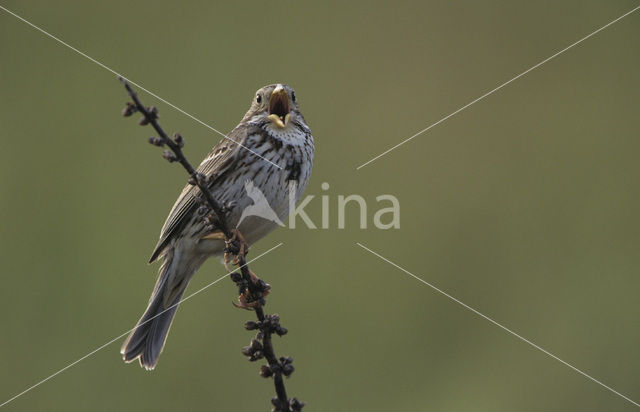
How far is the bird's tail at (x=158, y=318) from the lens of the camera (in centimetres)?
519

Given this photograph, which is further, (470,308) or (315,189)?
(470,308)

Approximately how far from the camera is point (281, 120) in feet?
17.2

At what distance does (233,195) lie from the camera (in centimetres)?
488

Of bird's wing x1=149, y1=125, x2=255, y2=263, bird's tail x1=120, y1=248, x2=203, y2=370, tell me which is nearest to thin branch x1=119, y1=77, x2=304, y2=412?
bird's wing x1=149, y1=125, x2=255, y2=263

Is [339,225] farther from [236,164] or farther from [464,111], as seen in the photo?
[236,164]

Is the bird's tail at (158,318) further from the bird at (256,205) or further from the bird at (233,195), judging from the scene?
the bird at (256,205)

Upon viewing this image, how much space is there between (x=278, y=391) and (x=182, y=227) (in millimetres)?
2097

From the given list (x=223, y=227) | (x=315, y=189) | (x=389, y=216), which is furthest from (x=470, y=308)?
(x=223, y=227)

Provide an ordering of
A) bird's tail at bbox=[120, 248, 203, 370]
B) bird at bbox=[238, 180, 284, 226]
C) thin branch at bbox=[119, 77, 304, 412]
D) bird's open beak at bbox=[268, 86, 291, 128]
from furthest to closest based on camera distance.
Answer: bird's open beak at bbox=[268, 86, 291, 128] → bird's tail at bbox=[120, 248, 203, 370] → bird at bbox=[238, 180, 284, 226] → thin branch at bbox=[119, 77, 304, 412]

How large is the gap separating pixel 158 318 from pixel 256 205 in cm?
120

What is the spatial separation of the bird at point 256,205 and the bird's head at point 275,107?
0.52 meters

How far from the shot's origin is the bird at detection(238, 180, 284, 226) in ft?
15.9

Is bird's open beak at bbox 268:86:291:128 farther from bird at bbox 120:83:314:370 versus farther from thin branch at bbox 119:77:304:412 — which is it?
thin branch at bbox 119:77:304:412

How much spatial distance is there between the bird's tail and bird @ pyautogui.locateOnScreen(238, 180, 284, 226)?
0.63 metres
